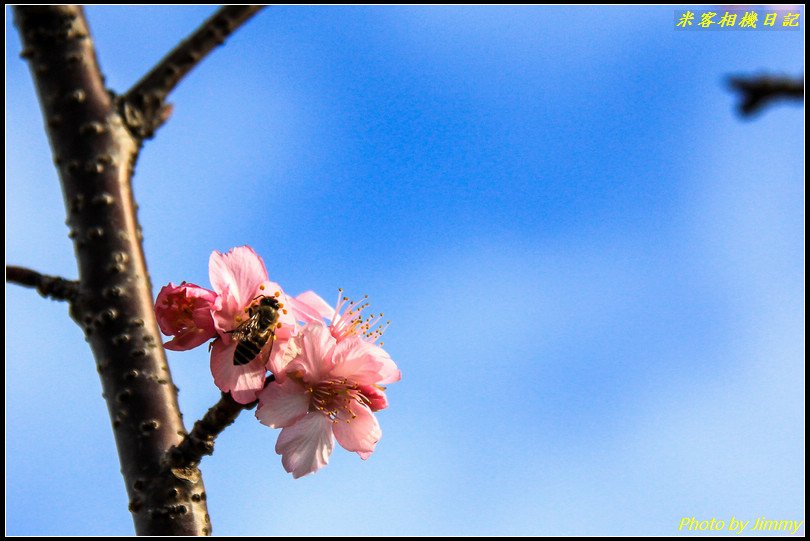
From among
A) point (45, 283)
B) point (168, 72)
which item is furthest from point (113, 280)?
point (168, 72)

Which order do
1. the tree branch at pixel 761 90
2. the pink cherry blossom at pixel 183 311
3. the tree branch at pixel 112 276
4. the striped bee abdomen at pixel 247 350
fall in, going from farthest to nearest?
1. the pink cherry blossom at pixel 183 311
2. the striped bee abdomen at pixel 247 350
3. the tree branch at pixel 112 276
4. the tree branch at pixel 761 90

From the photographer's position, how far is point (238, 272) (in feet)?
7.22

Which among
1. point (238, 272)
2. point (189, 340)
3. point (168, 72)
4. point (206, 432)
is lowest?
point (206, 432)

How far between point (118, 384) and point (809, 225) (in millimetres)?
1574

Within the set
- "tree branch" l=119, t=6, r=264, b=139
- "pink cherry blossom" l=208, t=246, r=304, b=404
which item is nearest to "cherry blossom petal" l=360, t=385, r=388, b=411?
"pink cherry blossom" l=208, t=246, r=304, b=404

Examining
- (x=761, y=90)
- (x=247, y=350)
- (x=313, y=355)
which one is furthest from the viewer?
(x=313, y=355)

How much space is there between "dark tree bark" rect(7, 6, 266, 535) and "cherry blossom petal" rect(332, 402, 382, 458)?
428mm

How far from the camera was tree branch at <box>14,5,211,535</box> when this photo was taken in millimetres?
1840

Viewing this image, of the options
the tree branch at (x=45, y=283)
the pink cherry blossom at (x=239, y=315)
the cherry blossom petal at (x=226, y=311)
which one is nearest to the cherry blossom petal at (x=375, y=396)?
the pink cherry blossom at (x=239, y=315)

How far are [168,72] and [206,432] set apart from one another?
0.95 m

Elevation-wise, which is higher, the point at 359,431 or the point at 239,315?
the point at 239,315

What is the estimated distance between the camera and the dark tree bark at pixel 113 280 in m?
1.84

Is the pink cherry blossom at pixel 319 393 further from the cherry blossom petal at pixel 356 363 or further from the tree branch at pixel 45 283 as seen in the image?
the tree branch at pixel 45 283

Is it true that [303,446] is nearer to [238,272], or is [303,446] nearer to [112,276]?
[238,272]
